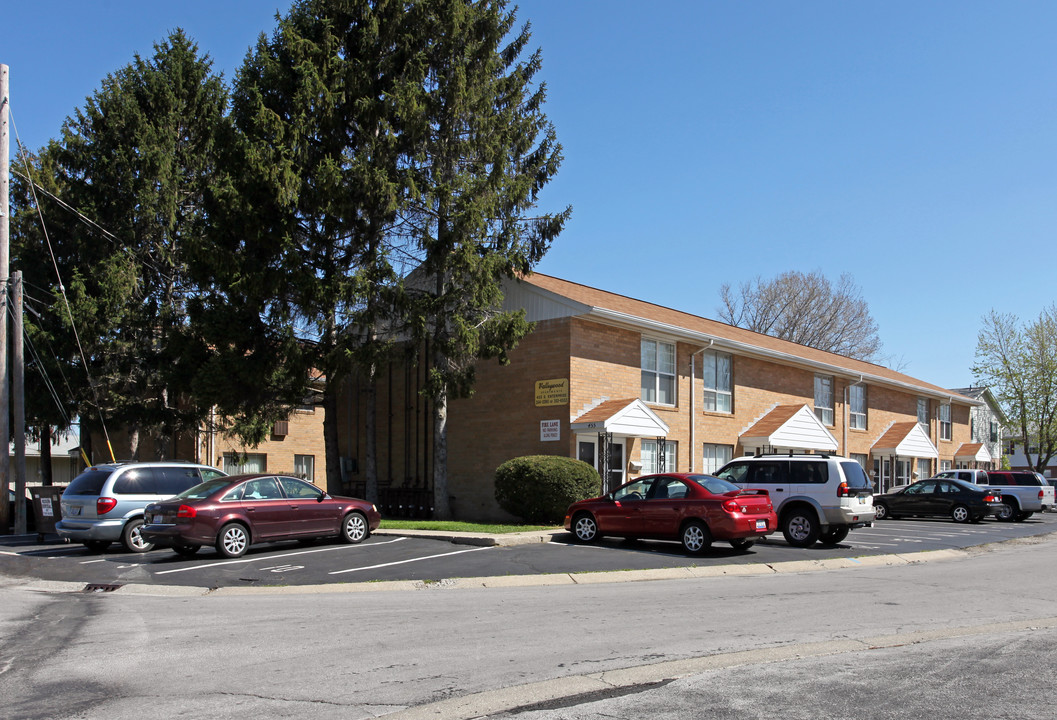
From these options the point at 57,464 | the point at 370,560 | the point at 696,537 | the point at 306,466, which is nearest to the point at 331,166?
the point at 370,560

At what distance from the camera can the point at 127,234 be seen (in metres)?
27.0

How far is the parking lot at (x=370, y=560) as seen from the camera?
523 inches

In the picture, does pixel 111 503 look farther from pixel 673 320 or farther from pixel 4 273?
pixel 673 320

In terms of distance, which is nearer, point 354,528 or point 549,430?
point 354,528

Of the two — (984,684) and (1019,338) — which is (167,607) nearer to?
(984,684)

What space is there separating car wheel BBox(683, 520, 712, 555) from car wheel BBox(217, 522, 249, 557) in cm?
796

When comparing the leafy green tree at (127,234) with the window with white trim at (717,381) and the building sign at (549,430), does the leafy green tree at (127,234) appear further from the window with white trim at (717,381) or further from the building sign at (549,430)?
the window with white trim at (717,381)

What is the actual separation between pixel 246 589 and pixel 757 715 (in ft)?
28.7

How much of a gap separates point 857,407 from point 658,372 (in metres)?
14.9

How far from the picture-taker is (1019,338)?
4991 cm

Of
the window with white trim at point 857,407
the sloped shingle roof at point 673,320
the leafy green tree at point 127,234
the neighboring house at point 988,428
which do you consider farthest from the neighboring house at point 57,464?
the neighboring house at point 988,428

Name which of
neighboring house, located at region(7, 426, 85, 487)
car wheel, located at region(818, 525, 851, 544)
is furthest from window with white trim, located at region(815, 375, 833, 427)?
neighboring house, located at region(7, 426, 85, 487)

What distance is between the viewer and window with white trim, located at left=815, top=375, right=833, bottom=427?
34.0m

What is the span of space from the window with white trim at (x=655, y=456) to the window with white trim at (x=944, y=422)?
973 inches
